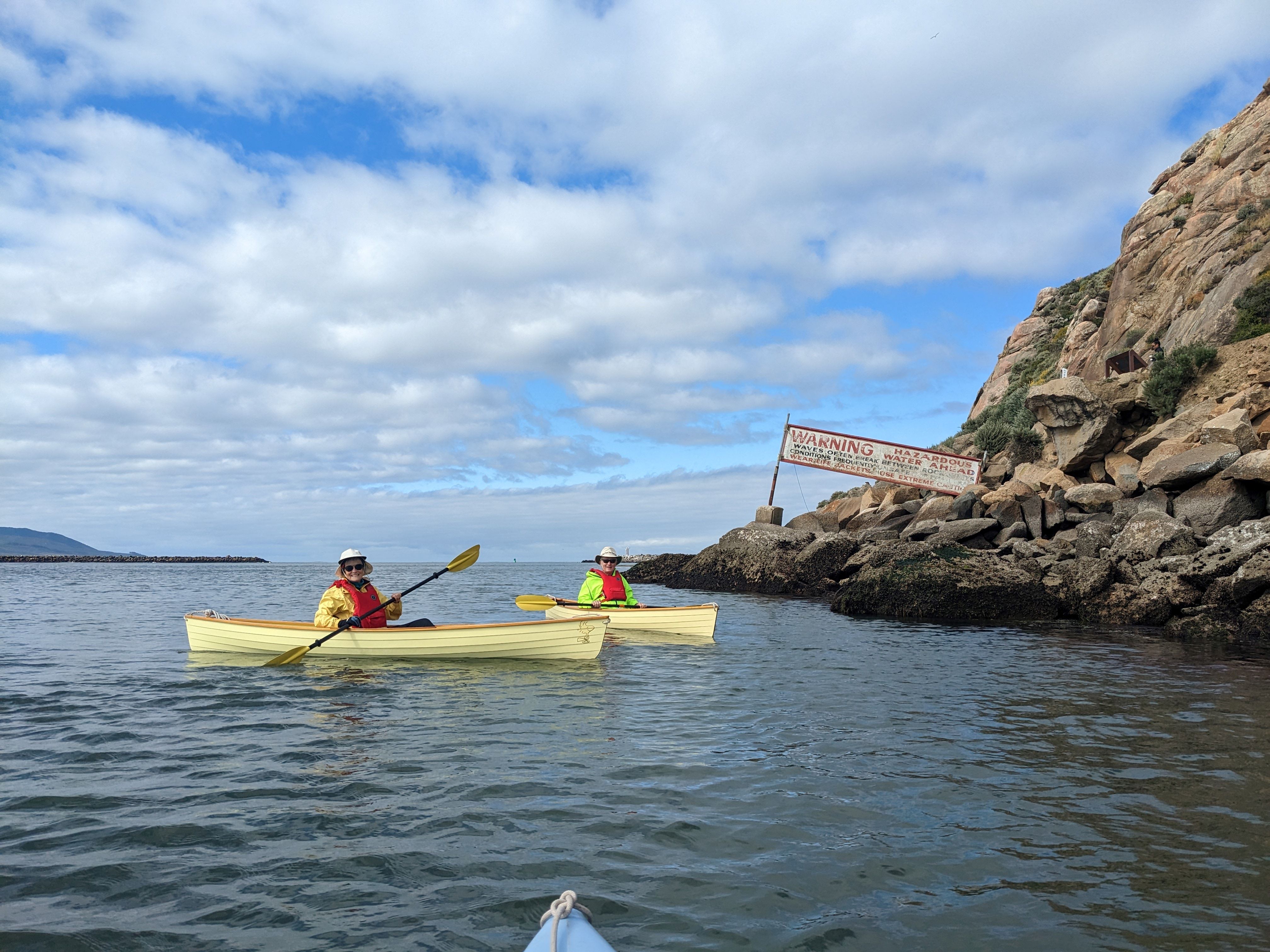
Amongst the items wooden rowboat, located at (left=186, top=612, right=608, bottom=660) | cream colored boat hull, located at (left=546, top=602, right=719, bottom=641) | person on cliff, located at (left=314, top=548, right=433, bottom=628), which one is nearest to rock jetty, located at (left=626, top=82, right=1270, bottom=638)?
cream colored boat hull, located at (left=546, top=602, right=719, bottom=641)

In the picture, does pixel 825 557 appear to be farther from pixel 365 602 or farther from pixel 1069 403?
pixel 365 602

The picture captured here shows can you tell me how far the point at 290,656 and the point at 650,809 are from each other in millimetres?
8401

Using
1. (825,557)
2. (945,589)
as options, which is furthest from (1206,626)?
(825,557)

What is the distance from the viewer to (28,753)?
23.2 feet

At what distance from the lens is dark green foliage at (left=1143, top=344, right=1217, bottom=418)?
70.4 feet

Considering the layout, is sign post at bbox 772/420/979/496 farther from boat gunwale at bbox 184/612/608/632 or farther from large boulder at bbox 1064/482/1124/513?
boat gunwale at bbox 184/612/608/632

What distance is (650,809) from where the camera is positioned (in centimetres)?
545

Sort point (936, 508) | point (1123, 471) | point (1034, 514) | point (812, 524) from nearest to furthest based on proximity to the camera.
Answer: point (1123, 471) < point (1034, 514) < point (936, 508) < point (812, 524)

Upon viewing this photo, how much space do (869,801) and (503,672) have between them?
22.6 ft

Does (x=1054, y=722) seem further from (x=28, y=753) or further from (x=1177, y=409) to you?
(x=1177, y=409)

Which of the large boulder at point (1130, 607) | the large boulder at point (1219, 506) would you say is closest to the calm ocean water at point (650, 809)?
the large boulder at point (1130, 607)

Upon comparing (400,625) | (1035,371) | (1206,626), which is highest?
(1035,371)

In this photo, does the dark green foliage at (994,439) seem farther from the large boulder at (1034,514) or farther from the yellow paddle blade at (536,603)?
the yellow paddle blade at (536,603)

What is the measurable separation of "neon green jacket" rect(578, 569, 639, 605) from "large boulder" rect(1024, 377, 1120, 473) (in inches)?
542
